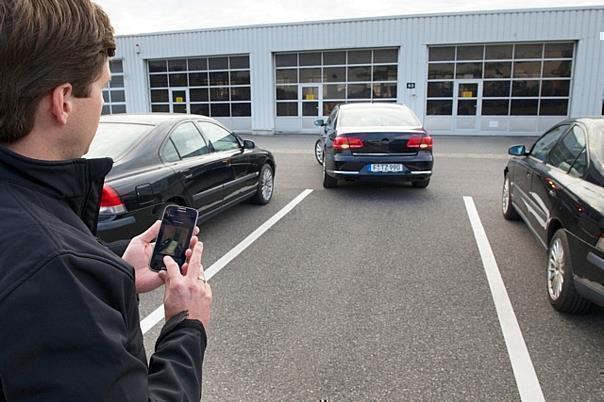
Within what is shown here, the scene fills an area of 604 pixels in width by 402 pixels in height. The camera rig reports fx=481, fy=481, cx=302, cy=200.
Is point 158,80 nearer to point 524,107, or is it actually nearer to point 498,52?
point 498,52

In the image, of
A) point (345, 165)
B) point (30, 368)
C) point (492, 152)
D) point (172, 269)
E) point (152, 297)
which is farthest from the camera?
point (492, 152)

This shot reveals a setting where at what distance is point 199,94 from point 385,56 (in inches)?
355

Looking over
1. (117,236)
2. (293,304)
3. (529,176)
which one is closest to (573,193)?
(529,176)

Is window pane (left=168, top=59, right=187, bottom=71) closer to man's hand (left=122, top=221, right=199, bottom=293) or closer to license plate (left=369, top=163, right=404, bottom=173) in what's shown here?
license plate (left=369, top=163, right=404, bottom=173)

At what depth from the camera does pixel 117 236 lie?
415 cm

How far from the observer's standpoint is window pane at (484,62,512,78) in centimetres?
1966

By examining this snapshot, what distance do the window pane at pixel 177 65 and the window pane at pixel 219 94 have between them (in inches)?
71.7

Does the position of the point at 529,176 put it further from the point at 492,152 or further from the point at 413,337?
the point at 492,152

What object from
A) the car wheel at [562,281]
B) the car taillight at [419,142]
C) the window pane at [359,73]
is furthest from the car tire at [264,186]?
the window pane at [359,73]

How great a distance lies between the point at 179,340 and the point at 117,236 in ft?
10.5

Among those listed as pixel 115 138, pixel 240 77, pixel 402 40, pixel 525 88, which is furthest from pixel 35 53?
pixel 240 77

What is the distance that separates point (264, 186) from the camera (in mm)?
7535

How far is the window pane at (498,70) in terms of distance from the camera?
19656 mm

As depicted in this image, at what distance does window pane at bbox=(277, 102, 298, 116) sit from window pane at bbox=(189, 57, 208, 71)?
4090mm
